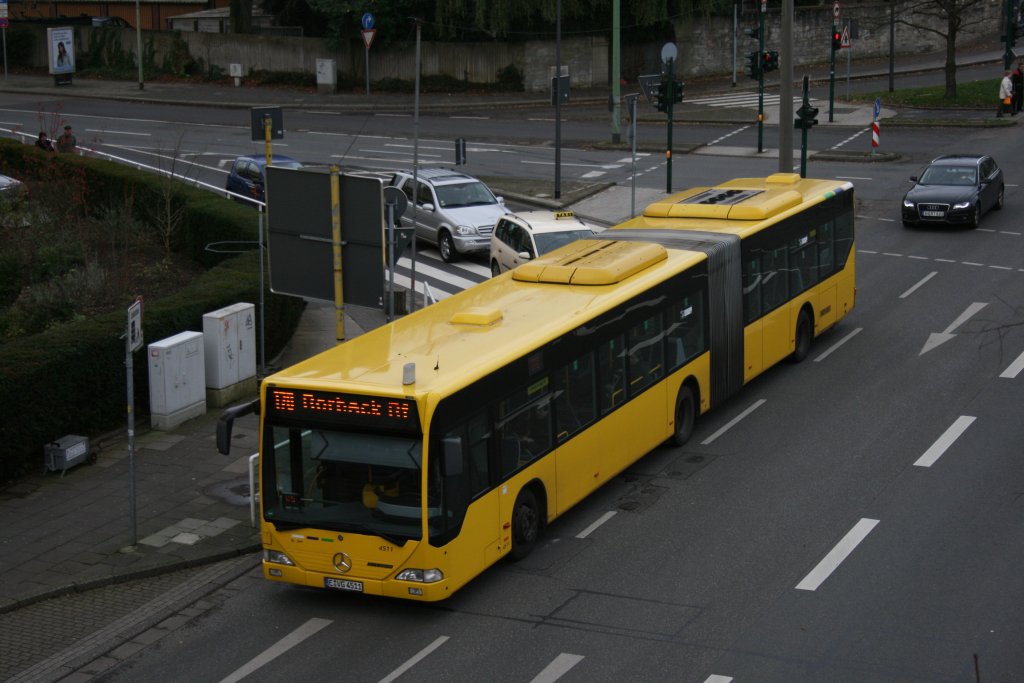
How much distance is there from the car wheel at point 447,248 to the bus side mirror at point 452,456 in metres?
18.5

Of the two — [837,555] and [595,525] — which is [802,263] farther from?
[837,555]

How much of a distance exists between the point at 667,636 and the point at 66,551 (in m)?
6.86

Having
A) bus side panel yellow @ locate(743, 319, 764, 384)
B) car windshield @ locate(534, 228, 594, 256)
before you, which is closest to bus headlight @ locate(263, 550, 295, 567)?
bus side panel yellow @ locate(743, 319, 764, 384)

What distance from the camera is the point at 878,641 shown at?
12.0m

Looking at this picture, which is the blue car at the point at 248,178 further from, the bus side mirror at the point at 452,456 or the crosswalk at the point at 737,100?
the crosswalk at the point at 737,100

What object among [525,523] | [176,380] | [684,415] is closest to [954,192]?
[684,415]

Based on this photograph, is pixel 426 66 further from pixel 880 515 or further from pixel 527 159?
pixel 880 515

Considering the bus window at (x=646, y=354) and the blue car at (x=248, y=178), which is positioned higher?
the blue car at (x=248, y=178)

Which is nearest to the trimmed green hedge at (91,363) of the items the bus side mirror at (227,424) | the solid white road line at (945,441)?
the bus side mirror at (227,424)

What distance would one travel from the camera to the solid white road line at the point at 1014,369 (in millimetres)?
20297

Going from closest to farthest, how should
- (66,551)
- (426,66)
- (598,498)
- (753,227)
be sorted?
(66,551), (598,498), (753,227), (426,66)

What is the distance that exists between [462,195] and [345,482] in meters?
19.4

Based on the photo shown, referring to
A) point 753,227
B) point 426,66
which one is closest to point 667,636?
point 753,227

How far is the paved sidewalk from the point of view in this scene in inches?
565
